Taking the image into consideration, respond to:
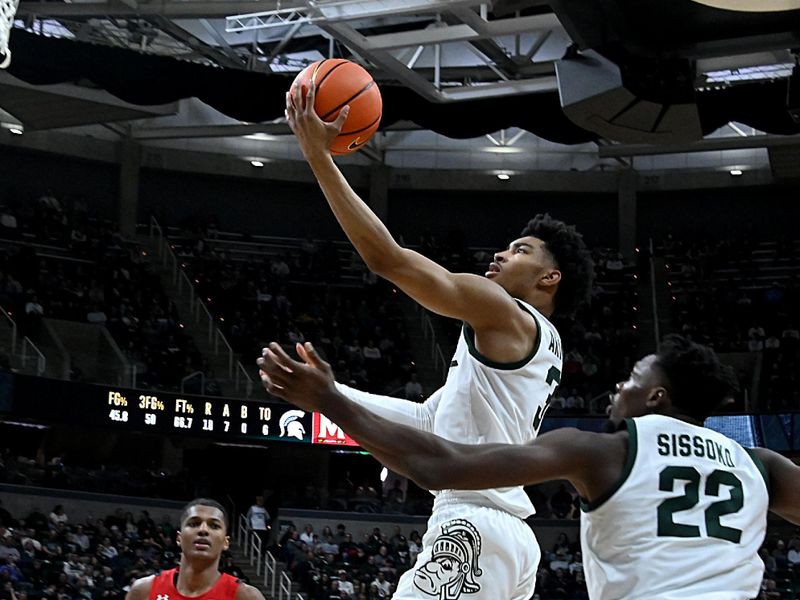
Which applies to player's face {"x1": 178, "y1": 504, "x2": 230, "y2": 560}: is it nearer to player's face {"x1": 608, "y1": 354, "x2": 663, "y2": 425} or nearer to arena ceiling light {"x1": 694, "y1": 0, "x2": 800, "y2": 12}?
player's face {"x1": 608, "y1": 354, "x2": 663, "y2": 425}

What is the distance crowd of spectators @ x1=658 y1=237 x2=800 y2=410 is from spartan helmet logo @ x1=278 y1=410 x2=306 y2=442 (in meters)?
8.26

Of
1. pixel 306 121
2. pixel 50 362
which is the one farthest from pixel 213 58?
pixel 306 121

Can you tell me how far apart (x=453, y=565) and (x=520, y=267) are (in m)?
1.18

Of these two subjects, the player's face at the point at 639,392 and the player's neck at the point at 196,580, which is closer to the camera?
the player's face at the point at 639,392

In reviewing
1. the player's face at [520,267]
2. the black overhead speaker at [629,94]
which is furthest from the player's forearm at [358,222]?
the black overhead speaker at [629,94]

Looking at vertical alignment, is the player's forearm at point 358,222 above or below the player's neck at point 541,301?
above

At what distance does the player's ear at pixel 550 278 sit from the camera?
479 centimetres

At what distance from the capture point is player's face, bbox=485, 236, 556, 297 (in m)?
4.75

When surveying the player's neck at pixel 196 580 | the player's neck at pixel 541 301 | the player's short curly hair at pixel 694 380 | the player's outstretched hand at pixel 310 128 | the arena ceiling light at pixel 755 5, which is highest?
the arena ceiling light at pixel 755 5

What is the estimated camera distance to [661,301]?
27.8 metres

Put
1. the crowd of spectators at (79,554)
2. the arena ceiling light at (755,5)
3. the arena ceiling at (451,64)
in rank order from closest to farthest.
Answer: the arena ceiling light at (755,5)
the arena ceiling at (451,64)
the crowd of spectators at (79,554)

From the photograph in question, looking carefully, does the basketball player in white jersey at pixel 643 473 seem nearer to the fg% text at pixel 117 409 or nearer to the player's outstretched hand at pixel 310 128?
the player's outstretched hand at pixel 310 128

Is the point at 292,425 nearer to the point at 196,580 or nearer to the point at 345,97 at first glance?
the point at 196,580

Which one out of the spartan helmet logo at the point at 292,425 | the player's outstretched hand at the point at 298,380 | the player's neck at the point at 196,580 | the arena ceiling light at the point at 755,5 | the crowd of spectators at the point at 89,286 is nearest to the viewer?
the player's outstretched hand at the point at 298,380
